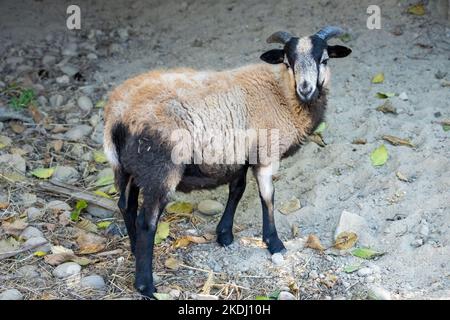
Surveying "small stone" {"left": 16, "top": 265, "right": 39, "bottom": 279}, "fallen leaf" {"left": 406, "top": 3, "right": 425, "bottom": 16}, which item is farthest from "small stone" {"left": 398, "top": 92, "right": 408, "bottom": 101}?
"small stone" {"left": 16, "top": 265, "right": 39, "bottom": 279}

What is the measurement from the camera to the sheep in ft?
18.2

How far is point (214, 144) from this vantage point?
5867mm


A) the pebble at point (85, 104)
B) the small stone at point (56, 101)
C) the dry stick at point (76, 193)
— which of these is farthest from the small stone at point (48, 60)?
the dry stick at point (76, 193)

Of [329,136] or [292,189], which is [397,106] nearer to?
[329,136]

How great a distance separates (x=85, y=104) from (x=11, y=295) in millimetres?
3281

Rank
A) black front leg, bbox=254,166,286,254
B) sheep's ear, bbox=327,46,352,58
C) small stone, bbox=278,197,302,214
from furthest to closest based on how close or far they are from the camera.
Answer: small stone, bbox=278,197,302,214, sheep's ear, bbox=327,46,352,58, black front leg, bbox=254,166,286,254

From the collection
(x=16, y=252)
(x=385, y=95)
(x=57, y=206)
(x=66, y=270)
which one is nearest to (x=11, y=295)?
(x=66, y=270)

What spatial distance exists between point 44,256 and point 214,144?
1713mm

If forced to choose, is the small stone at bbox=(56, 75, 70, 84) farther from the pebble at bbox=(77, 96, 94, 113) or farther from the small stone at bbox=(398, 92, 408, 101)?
the small stone at bbox=(398, 92, 408, 101)

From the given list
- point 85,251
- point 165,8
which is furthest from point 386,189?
point 165,8

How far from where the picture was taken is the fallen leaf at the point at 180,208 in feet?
22.5

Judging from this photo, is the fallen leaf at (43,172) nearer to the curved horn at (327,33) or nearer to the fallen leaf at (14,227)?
the fallen leaf at (14,227)

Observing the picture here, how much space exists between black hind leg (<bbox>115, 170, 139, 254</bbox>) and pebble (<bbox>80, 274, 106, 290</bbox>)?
480 mm

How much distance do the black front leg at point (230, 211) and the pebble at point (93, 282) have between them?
1184 millimetres
